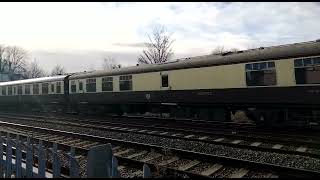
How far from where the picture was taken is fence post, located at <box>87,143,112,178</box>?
5.12m

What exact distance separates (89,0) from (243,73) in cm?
1148

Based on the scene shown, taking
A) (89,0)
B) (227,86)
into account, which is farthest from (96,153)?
(227,86)

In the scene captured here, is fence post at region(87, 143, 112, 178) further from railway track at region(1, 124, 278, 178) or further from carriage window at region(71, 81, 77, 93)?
carriage window at region(71, 81, 77, 93)

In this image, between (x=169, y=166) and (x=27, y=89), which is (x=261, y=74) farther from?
(x=27, y=89)

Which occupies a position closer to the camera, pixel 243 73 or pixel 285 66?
pixel 285 66

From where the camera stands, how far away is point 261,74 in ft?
46.4

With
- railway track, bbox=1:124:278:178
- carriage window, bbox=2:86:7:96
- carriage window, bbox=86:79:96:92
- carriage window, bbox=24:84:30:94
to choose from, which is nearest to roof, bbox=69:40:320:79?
carriage window, bbox=86:79:96:92

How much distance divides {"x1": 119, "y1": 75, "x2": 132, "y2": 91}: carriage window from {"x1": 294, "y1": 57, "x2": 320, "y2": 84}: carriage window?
10682 millimetres

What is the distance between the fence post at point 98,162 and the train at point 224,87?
9.53 meters

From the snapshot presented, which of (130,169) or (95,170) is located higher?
(95,170)

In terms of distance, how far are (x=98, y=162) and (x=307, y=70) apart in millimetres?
9852

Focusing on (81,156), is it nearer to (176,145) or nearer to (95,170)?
(176,145)

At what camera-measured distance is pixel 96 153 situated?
5180mm

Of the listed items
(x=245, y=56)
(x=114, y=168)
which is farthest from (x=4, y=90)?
(x=114, y=168)
